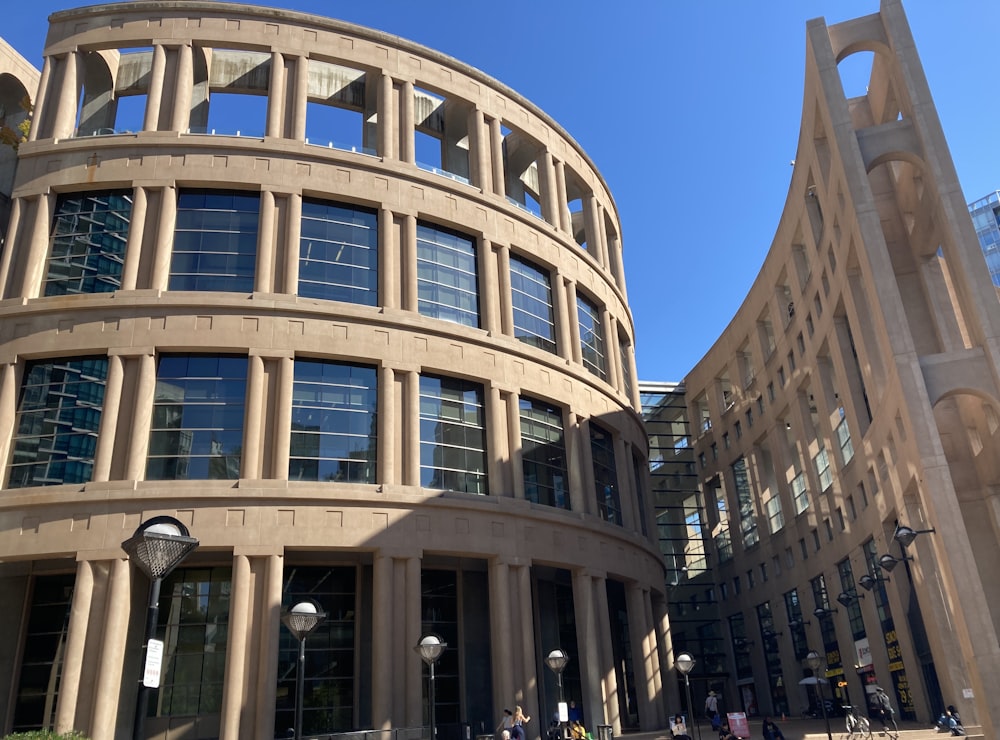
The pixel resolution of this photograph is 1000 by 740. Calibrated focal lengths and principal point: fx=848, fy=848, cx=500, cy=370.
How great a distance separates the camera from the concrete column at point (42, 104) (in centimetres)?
3127

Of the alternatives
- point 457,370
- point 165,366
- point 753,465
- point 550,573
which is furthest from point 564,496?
point 753,465

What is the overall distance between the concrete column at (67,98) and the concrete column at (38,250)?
117 inches

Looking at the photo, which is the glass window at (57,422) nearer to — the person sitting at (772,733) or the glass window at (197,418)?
the glass window at (197,418)

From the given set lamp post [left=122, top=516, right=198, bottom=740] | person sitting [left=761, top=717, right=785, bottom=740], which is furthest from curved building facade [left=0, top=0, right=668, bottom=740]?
lamp post [left=122, top=516, right=198, bottom=740]

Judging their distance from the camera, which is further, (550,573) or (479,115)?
(479,115)

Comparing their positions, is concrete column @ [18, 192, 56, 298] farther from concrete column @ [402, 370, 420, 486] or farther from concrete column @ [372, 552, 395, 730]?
concrete column @ [372, 552, 395, 730]

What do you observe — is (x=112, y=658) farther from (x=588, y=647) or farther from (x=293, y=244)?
(x=588, y=647)

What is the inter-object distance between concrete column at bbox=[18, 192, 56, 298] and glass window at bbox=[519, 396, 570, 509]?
687 inches

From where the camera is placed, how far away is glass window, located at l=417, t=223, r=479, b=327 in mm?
31969

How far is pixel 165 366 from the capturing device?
27.7 m

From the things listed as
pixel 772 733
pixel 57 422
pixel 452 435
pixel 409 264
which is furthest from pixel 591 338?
pixel 57 422

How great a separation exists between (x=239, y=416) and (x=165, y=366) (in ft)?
9.96

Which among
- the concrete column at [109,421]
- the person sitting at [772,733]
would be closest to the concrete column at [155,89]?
the concrete column at [109,421]

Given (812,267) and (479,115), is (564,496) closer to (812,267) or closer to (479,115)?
(479,115)
